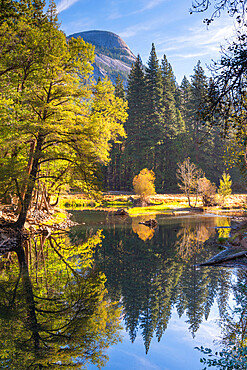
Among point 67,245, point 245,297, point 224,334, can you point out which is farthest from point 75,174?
point 224,334

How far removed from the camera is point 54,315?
267 inches

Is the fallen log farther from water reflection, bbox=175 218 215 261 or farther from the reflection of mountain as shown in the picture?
water reflection, bbox=175 218 215 261

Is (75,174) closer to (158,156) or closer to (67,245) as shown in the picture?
(67,245)

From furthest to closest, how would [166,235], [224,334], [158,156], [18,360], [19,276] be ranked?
[158,156], [166,235], [19,276], [224,334], [18,360]

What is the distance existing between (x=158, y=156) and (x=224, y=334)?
57.6 meters

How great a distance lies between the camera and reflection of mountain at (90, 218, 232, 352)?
6.86m

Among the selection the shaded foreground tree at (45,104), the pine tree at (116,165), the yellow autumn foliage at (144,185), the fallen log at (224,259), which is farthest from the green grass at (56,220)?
the pine tree at (116,165)

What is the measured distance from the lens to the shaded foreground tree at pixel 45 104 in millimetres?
14531

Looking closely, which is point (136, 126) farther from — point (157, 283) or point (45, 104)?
point (157, 283)

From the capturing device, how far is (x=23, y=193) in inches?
643

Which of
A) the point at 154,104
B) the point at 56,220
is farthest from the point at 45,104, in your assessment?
the point at 154,104

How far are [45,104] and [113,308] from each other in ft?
35.3

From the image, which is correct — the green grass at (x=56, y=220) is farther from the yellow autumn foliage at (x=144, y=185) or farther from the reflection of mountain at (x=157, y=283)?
the yellow autumn foliage at (x=144, y=185)

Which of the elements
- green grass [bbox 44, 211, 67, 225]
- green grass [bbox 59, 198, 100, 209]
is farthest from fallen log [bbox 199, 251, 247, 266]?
green grass [bbox 59, 198, 100, 209]
